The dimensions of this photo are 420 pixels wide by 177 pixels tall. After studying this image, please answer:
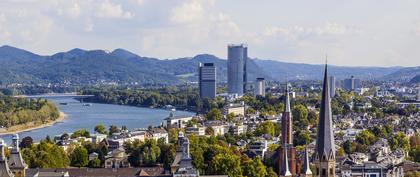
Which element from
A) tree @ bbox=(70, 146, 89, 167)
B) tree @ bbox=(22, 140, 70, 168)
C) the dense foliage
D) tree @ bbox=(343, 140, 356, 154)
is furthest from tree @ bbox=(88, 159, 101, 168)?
the dense foliage

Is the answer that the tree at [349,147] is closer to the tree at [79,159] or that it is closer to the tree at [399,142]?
the tree at [399,142]

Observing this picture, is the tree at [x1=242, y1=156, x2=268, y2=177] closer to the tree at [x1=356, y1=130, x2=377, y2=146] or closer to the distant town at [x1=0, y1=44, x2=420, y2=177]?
the distant town at [x1=0, y1=44, x2=420, y2=177]

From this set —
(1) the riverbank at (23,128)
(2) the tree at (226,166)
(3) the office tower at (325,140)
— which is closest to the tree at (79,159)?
(2) the tree at (226,166)

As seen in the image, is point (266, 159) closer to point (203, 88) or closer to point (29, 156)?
point (29, 156)

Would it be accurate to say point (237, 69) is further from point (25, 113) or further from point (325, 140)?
point (325, 140)

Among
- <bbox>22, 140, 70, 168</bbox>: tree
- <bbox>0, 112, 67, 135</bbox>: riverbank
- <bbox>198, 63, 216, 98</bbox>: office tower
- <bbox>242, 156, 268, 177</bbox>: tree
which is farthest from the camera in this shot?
<bbox>198, 63, 216, 98</bbox>: office tower

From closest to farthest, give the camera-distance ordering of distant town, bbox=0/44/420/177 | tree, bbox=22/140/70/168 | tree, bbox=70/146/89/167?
distant town, bbox=0/44/420/177
tree, bbox=22/140/70/168
tree, bbox=70/146/89/167
